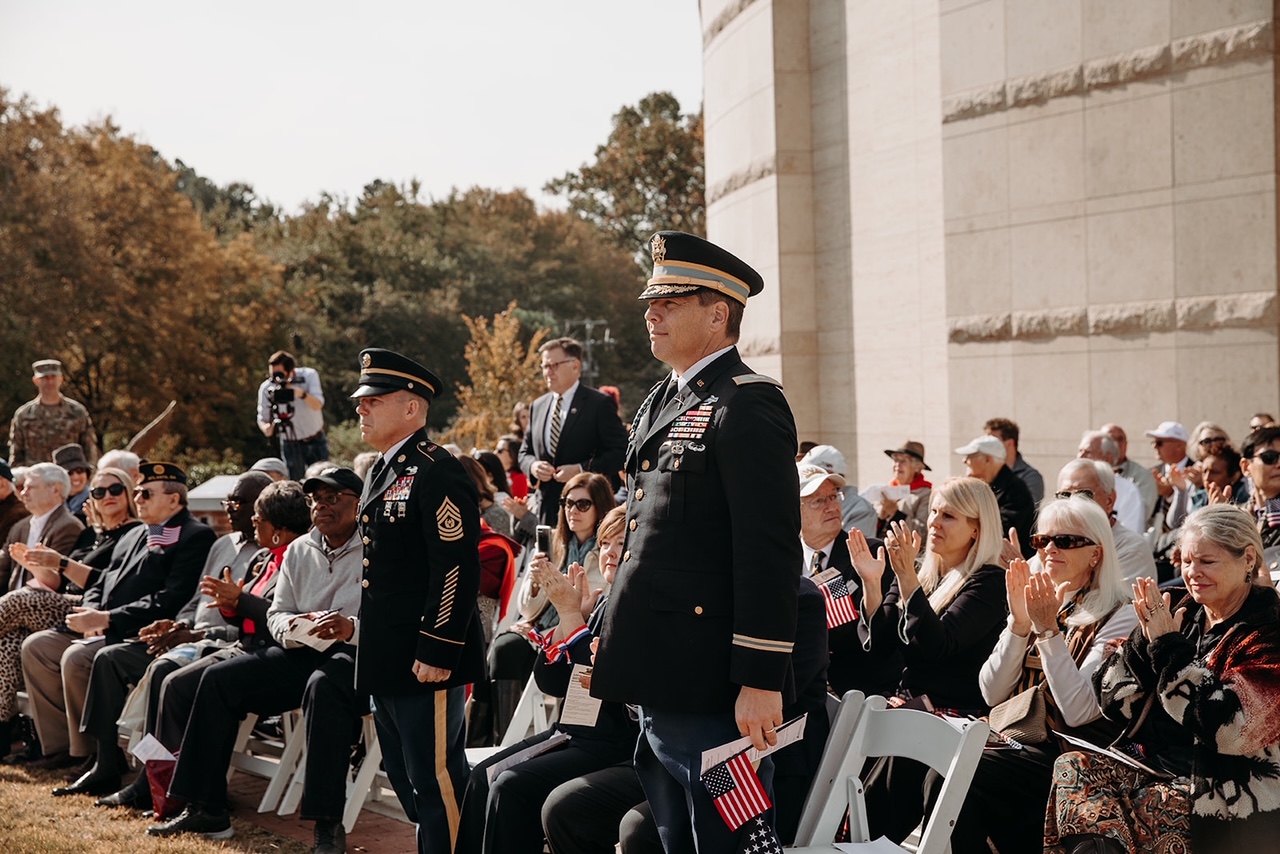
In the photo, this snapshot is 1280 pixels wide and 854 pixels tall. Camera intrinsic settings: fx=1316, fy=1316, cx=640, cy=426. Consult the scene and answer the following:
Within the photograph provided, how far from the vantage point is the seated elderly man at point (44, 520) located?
838cm

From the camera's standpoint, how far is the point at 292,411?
39.9 feet

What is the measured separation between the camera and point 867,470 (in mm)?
12445

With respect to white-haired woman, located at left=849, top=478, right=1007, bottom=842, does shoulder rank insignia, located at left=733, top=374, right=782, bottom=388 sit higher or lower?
higher

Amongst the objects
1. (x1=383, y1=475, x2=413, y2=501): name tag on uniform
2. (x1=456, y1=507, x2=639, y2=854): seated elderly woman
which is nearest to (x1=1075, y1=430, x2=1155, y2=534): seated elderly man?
(x1=456, y1=507, x2=639, y2=854): seated elderly woman

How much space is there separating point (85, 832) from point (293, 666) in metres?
1.17

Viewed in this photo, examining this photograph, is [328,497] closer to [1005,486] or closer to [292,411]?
[1005,486]

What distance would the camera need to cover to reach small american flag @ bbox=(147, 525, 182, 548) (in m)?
7.28

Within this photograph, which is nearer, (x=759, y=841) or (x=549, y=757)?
(x=759, y=841)

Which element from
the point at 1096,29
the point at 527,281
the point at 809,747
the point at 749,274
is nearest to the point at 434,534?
the point at 809,747

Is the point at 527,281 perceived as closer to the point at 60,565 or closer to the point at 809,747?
the point at 60,565

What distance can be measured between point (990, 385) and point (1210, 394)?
186 centimetres

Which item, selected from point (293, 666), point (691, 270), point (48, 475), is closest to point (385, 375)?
point (293, 666)

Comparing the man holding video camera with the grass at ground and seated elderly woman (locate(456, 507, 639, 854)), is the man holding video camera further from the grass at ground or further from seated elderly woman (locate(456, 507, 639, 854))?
seated elderly woman (locate(456, 507, 639, 854))

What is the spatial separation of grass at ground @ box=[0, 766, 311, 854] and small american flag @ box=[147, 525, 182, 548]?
137 cm
